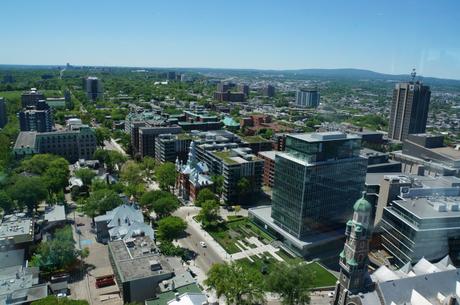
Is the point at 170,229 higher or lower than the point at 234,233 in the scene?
higher

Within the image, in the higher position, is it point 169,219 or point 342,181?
point 342,181

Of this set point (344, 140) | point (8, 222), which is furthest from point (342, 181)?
point (8, 222)

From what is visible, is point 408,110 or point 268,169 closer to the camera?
point 268,169

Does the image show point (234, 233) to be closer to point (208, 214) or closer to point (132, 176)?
point (208, 214)

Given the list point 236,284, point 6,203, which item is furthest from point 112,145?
point 236,284

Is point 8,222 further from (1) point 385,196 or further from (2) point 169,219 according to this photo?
(1) point 385,196

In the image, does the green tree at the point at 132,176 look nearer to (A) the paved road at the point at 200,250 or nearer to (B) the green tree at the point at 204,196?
(B) the green tree at the point at 204,196
